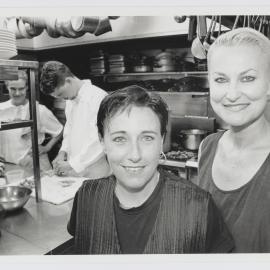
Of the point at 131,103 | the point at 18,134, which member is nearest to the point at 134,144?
the point at 131,103

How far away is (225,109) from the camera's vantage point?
96 centimetres

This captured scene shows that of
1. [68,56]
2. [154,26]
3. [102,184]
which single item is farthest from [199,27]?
[68,56]

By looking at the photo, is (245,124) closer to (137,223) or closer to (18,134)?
(137,223)

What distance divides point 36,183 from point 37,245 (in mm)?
467

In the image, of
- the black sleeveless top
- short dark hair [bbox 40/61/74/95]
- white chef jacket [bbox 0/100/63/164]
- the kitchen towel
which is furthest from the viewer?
white chef jacket [bbox 0/100/63/164]

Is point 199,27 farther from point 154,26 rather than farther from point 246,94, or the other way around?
point 154,26

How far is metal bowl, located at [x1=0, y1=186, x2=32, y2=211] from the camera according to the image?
136 centimetres

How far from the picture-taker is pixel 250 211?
92cm

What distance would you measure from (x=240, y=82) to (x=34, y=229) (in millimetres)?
1020

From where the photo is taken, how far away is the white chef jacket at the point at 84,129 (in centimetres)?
208

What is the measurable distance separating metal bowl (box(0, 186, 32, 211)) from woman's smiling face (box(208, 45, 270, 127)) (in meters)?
1.00

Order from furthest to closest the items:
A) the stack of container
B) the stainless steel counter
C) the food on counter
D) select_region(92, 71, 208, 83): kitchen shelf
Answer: the stack of container < select_region(92, 71, 208, 83): kitchen shelf < the food on counter < the stainless steel counter

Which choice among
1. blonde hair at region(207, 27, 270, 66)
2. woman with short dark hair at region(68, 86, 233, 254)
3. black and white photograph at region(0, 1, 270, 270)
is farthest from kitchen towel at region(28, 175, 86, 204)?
blonde hair at region(207, 27, 270, 66)

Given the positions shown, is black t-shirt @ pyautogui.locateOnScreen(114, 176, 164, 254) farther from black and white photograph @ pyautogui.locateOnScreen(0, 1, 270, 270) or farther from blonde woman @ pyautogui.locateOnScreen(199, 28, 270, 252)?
blonde woman @ pyautogui.locateOnScreen(199, 28, 270, 252)
